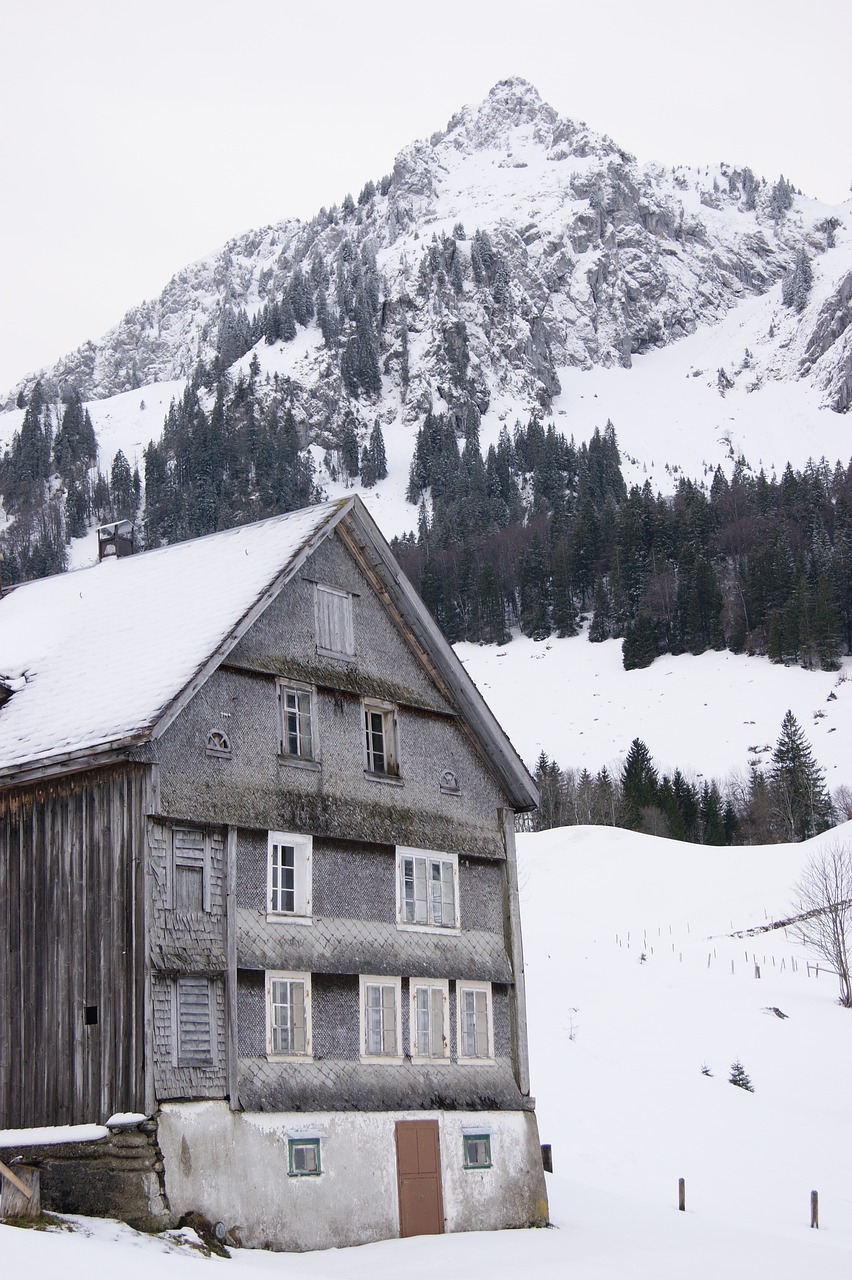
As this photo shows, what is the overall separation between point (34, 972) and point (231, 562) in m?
8.09

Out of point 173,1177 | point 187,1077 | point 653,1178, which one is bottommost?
point 653,1178

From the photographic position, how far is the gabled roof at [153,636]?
73.2 feet

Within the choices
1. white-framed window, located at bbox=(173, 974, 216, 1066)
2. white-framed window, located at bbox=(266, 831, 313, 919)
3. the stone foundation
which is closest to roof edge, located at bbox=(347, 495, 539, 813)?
white-framed window, located at bbox=(266, 831, 313, 919)

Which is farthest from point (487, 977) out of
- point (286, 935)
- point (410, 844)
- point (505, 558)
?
point (505, 558)

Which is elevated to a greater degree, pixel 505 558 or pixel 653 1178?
pixel 505 558

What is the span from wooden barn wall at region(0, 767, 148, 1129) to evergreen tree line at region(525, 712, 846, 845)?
90.4 m

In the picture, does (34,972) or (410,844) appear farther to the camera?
(410,844)

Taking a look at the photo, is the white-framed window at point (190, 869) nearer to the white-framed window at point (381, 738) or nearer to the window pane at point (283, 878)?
the window pane at point (283, 878)

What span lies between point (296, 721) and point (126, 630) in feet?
10.9

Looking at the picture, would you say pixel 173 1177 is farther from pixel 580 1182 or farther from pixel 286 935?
pixel 580 1182

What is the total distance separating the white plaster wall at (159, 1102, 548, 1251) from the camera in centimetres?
2112

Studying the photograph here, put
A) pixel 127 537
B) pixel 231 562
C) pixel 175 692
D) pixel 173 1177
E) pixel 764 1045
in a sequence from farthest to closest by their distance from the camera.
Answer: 1. pixel 764 1045
2. pixel 127 537
3. pixel 231 562
4. pixel 175 692
5. pixel 173 1177

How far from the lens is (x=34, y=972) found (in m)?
22.2

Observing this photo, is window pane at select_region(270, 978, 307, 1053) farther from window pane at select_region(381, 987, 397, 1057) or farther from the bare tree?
the bare tree
